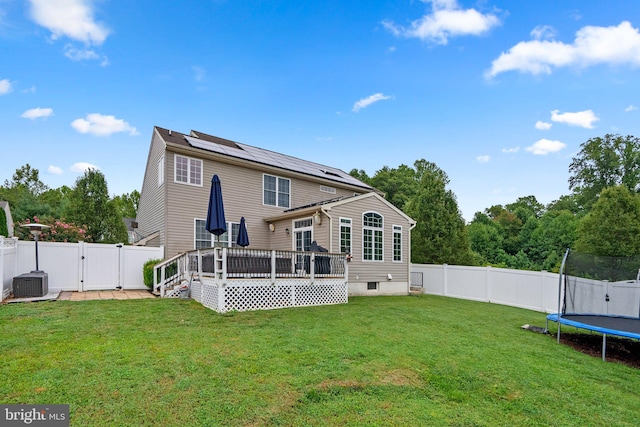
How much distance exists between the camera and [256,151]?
1603 centimetres

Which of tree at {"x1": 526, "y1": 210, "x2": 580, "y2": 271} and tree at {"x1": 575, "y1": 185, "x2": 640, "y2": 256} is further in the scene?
tree at {"x1": 526, "y1": 210, "x2": 580, "y2": 271}

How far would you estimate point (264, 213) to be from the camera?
45.5 ft

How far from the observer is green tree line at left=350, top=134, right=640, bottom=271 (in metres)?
17.6

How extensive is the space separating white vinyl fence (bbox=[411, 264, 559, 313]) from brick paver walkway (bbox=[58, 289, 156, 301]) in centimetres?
1144

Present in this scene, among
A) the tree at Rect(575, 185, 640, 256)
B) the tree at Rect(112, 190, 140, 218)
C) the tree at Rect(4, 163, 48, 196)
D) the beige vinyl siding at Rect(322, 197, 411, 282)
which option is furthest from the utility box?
the tree at Rect(4, 163, 48, 196)

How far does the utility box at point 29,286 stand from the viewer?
8.09 metres

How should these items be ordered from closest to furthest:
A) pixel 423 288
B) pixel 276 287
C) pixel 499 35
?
pixel 276 287 < pixel 499 35 < pixel 423 288

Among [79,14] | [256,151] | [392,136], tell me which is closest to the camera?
[79,14]

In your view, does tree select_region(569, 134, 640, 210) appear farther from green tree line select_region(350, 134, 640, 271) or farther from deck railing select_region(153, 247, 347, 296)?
deck railing select_region(153, 247, 347, 296)

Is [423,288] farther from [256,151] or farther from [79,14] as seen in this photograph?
[79,14]

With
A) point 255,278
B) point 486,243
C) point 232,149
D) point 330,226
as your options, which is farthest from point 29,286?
point 486,243

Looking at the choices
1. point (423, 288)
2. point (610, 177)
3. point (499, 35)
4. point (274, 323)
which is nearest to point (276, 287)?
point (274, 323)

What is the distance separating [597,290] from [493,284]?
5286 millimetres

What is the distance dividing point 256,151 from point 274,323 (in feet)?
35.8
